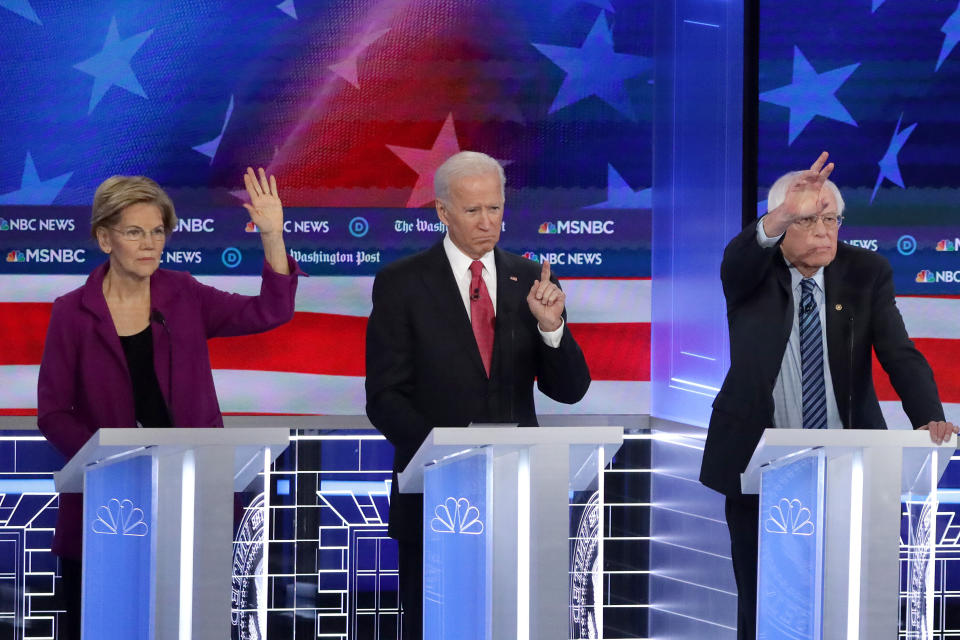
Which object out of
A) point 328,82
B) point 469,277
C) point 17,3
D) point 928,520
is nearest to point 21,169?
point 17,3

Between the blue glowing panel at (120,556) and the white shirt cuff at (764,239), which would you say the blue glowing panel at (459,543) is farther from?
the white shirt cuff at (764,239)

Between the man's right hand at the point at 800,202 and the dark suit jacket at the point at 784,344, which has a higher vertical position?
the man's right hand at the point at 800,202

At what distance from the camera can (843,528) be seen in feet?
9.27

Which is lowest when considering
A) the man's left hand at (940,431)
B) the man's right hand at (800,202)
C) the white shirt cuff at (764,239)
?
the man's left hand at (940,431)

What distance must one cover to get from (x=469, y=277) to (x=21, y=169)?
230 centimetres

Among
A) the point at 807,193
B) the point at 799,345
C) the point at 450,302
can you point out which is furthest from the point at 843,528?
the point at 450,302

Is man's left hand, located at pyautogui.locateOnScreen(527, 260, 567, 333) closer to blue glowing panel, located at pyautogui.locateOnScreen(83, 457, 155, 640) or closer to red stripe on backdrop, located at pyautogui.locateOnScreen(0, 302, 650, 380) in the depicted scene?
blue glowing panel, located at pyautogui.locateOnScreen(83, 457, 155, 640)

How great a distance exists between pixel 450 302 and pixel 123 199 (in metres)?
0.89

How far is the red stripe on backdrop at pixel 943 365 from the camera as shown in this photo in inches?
193

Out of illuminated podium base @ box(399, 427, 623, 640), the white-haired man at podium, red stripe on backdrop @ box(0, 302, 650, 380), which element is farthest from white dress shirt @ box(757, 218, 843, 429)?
red stripe on backdrop @ box(0, 302, 650, 380)

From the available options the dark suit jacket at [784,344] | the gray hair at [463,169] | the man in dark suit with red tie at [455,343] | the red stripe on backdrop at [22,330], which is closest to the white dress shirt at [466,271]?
the man in dark suit with red tie at [455,343]

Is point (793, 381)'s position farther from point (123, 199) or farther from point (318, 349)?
point (318, 349)

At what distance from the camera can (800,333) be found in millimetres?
3562

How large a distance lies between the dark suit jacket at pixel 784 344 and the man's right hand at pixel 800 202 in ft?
0.24
